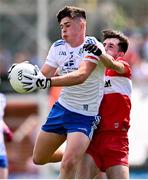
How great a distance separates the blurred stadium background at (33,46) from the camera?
22297 millimetres

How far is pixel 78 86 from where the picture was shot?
11.4m

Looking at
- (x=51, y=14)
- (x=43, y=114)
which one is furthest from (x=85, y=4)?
(x=43, y=114)

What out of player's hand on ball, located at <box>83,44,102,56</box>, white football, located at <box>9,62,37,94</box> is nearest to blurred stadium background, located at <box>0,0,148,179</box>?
player's hand on ball, located at <box>83,44,102,56</box>

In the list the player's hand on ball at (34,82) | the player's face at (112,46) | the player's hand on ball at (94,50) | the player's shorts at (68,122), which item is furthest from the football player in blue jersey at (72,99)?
the player's hand on ball at (34,82)

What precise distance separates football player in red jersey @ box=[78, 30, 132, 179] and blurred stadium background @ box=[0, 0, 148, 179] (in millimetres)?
9965

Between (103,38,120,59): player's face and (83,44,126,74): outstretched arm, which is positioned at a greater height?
(103,38,120,59): player's face

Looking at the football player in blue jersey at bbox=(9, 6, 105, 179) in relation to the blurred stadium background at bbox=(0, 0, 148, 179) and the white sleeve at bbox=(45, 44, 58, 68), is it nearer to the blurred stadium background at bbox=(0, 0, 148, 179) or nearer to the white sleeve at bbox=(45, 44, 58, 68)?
the white sleeve at bbox=(45, 44, 58, 68)

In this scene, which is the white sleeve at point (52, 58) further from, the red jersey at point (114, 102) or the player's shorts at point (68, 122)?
the red jersey at point (114, 102)

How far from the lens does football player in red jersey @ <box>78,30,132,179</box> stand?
11.6 m

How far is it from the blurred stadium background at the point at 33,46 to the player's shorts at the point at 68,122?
1025 centimetres

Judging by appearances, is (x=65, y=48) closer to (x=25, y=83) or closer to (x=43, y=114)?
(x=25, y=83)

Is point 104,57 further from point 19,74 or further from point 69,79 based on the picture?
point 19,74

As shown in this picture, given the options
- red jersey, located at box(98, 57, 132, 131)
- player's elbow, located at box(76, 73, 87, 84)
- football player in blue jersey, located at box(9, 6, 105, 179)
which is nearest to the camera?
player's elbow, located at box(76, 73, 87, 84)

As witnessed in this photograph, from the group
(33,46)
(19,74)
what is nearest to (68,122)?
(19,74)
